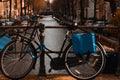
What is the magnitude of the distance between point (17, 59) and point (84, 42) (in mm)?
1411

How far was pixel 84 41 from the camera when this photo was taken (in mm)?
7875

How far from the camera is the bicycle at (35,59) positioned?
26.1 feet

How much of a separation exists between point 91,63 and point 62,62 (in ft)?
2.10

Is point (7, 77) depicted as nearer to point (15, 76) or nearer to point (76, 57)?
point (15, 76)

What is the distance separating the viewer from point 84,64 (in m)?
8.12

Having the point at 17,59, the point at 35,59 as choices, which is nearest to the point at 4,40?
the point at 17,59

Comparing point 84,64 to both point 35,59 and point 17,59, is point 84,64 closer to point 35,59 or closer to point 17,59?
point 35,59

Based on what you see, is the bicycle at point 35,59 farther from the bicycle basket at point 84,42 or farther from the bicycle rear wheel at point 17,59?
the bicycle basket at point 84,42

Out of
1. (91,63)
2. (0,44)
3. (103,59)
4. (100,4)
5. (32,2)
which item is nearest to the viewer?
(103,59)

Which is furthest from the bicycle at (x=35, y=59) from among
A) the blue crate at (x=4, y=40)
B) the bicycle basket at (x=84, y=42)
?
the blue crate at (x=4, y=40)

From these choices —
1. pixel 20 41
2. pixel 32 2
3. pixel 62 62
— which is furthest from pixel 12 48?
pixel 32 2

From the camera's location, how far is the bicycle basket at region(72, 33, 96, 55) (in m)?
7.86

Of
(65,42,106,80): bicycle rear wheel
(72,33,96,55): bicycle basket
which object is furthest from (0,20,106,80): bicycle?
(72,33,96,55): bicycle basket

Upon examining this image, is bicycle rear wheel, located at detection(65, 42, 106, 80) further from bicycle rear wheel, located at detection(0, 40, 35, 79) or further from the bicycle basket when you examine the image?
bicycle rear wheel, located at detection(0, 40, 35, 79)
